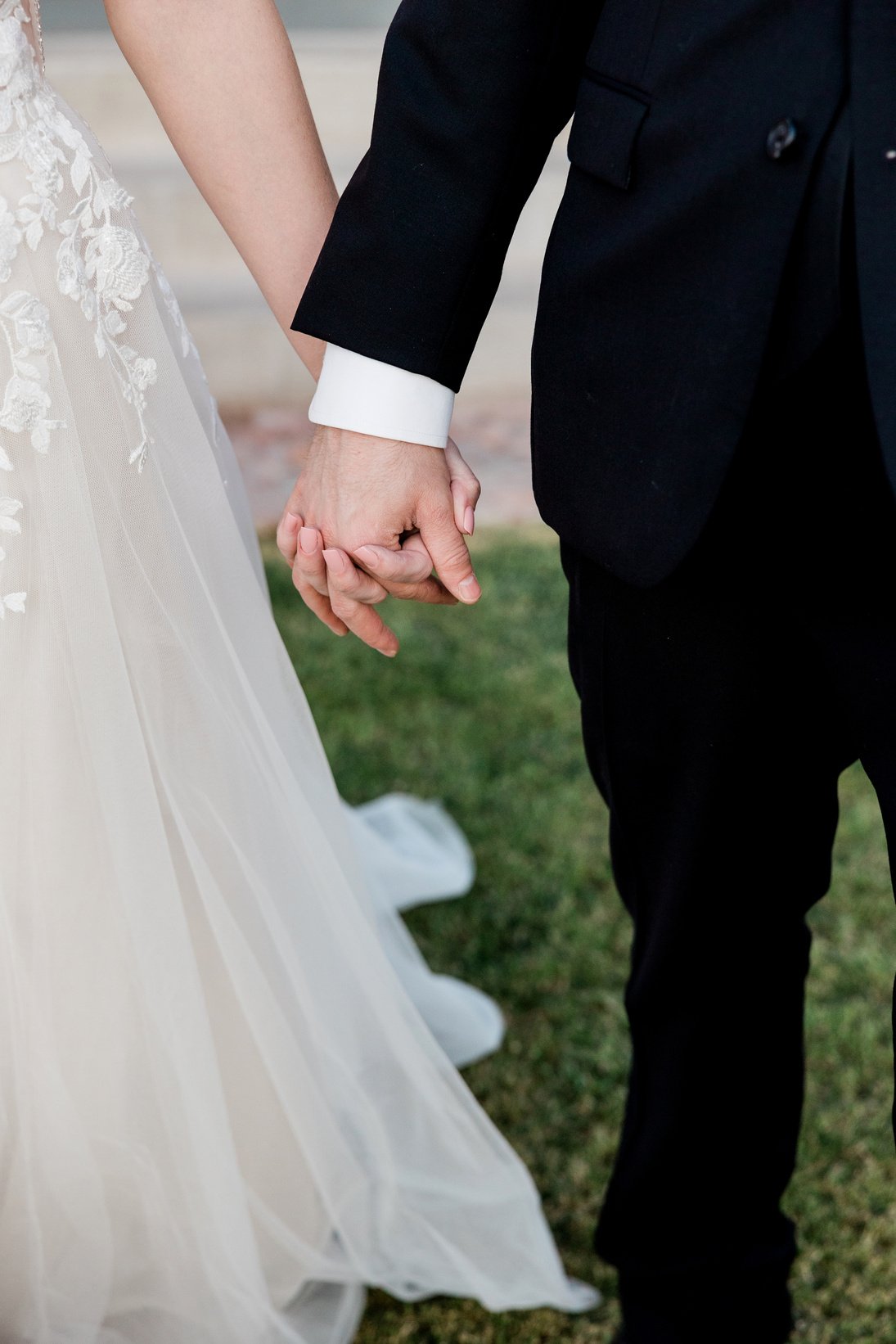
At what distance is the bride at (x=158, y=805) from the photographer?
1195mm

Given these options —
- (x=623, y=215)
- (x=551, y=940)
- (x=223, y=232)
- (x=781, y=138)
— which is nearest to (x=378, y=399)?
(x=623, y=215)

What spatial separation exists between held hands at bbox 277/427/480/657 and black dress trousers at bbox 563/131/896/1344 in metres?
0.12

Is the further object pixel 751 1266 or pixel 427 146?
pixel 751 1266

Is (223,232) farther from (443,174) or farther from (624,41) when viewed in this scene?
(624,41)

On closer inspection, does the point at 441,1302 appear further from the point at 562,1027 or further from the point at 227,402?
the point at 227,402

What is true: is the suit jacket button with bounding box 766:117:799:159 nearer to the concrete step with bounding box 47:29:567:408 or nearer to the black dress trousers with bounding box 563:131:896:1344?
the black dress trousers with bounding box 563:131:896:1344

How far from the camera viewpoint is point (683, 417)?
986 mm

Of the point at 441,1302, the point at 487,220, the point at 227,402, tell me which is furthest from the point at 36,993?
the point at 227,402

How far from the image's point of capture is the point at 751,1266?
1474mm

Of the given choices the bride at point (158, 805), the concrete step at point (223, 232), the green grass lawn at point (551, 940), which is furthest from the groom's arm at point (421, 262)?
the concrete step at point (223, 232)

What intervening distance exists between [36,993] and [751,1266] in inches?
33.1

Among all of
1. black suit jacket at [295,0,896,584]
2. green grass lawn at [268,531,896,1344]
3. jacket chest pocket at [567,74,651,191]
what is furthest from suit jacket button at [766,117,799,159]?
green grass lawn at [268,531,896,1344]

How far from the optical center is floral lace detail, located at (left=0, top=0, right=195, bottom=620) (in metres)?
1.14

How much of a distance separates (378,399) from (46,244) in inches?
12.9
